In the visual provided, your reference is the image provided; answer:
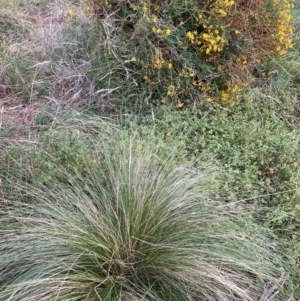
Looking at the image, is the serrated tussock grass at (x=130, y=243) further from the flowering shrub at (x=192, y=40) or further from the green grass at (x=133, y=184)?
the flowering shrub at (x=192, y=40)

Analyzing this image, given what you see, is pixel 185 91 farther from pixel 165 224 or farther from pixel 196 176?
pixel 165 224

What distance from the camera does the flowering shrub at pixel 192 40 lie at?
303 cm

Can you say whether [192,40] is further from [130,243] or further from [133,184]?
[130,243]

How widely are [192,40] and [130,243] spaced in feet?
5.25

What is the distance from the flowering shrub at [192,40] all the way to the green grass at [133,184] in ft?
0.36

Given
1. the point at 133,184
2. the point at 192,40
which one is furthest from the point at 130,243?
the point at 192,40

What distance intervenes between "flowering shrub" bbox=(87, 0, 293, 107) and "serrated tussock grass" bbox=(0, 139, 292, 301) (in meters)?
0.98

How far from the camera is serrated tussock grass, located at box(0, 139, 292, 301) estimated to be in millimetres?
1890

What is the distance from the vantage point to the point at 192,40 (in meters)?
3.06

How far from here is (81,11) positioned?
11.3ft

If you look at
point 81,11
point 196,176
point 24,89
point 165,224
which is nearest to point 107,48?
point 81,11

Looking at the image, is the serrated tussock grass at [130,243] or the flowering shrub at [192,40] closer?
the serrated tussock grass at [130,243]

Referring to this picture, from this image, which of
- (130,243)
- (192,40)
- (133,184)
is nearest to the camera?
(130,243)

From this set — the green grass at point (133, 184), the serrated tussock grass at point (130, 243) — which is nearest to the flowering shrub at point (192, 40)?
the green grass at point (133, 184)
